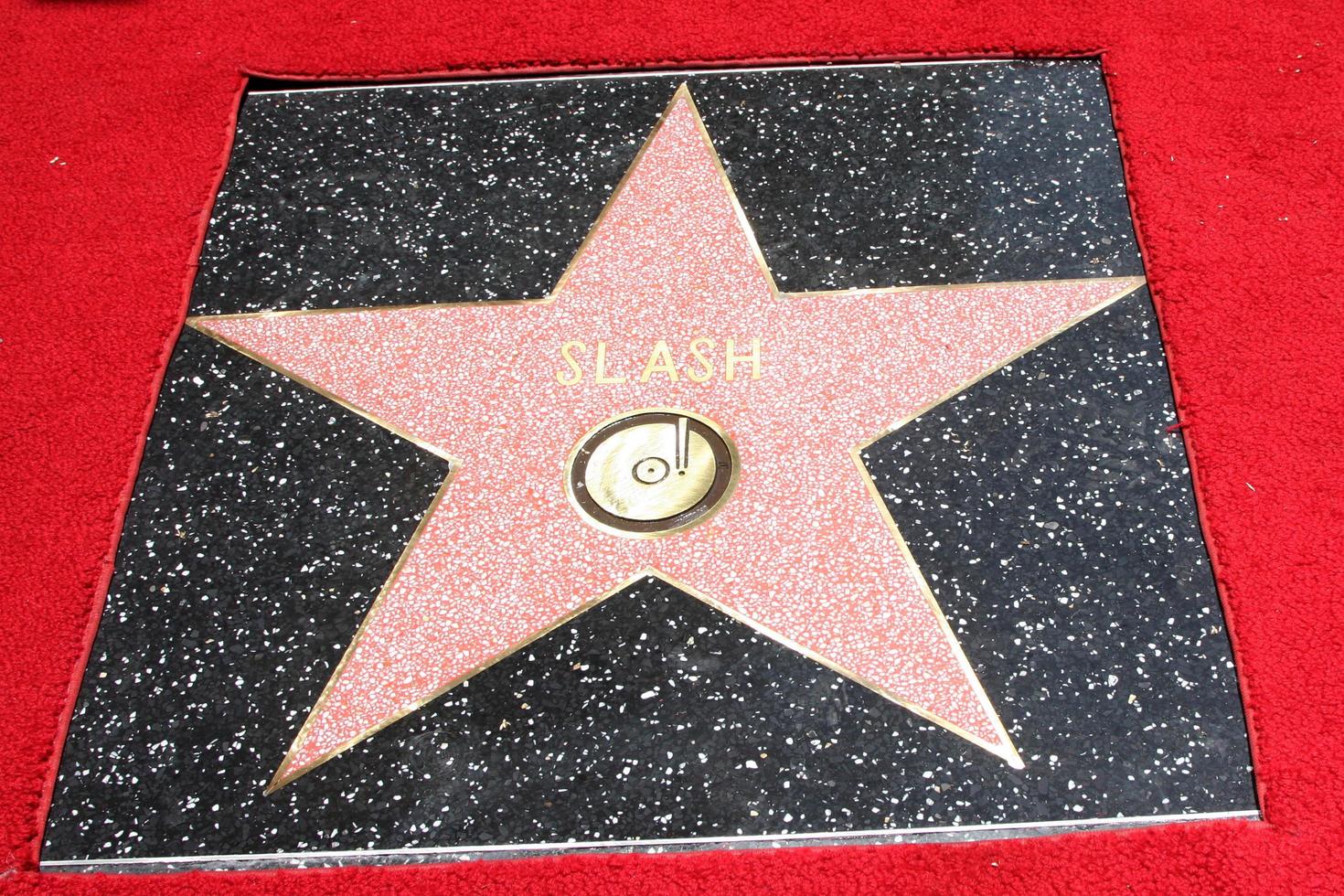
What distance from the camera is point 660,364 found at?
59.2 inches

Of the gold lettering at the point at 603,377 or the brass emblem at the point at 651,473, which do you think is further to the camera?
the gold lettering at the point at 603,377

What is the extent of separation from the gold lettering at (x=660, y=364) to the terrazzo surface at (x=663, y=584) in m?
0.22

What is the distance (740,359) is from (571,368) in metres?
0.22

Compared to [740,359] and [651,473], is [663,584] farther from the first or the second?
[740,359]

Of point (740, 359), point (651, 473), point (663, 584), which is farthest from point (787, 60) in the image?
point (663, 584)

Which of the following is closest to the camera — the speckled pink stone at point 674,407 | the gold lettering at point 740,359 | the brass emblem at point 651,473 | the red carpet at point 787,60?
the red carpet at point 787,60

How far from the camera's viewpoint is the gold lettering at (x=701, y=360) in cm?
149

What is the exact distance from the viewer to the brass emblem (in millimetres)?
1356

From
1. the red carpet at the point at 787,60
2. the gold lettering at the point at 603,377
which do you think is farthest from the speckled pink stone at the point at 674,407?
the red carpet at the point at 787,60

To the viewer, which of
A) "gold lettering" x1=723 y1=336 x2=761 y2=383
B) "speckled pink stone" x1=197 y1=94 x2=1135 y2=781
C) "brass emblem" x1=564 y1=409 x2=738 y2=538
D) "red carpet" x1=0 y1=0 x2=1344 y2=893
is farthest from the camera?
"gold lettering" x1=723 y1=336 x2=761 y2=383

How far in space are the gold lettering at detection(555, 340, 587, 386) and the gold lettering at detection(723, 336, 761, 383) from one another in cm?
19

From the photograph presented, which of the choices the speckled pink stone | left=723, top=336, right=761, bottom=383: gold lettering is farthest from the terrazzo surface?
left=723, top=336, right=761, bottom=383: gold lettering

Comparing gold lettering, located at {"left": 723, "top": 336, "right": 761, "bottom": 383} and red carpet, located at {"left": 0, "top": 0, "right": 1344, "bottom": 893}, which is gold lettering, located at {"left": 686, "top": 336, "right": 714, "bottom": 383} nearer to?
gold lettering, located at {"left": 723, "top": 336, "right": 761, "bottom": 383}

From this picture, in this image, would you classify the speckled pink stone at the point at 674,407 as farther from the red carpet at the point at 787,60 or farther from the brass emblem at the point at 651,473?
the red carpet at the point at 787,60
